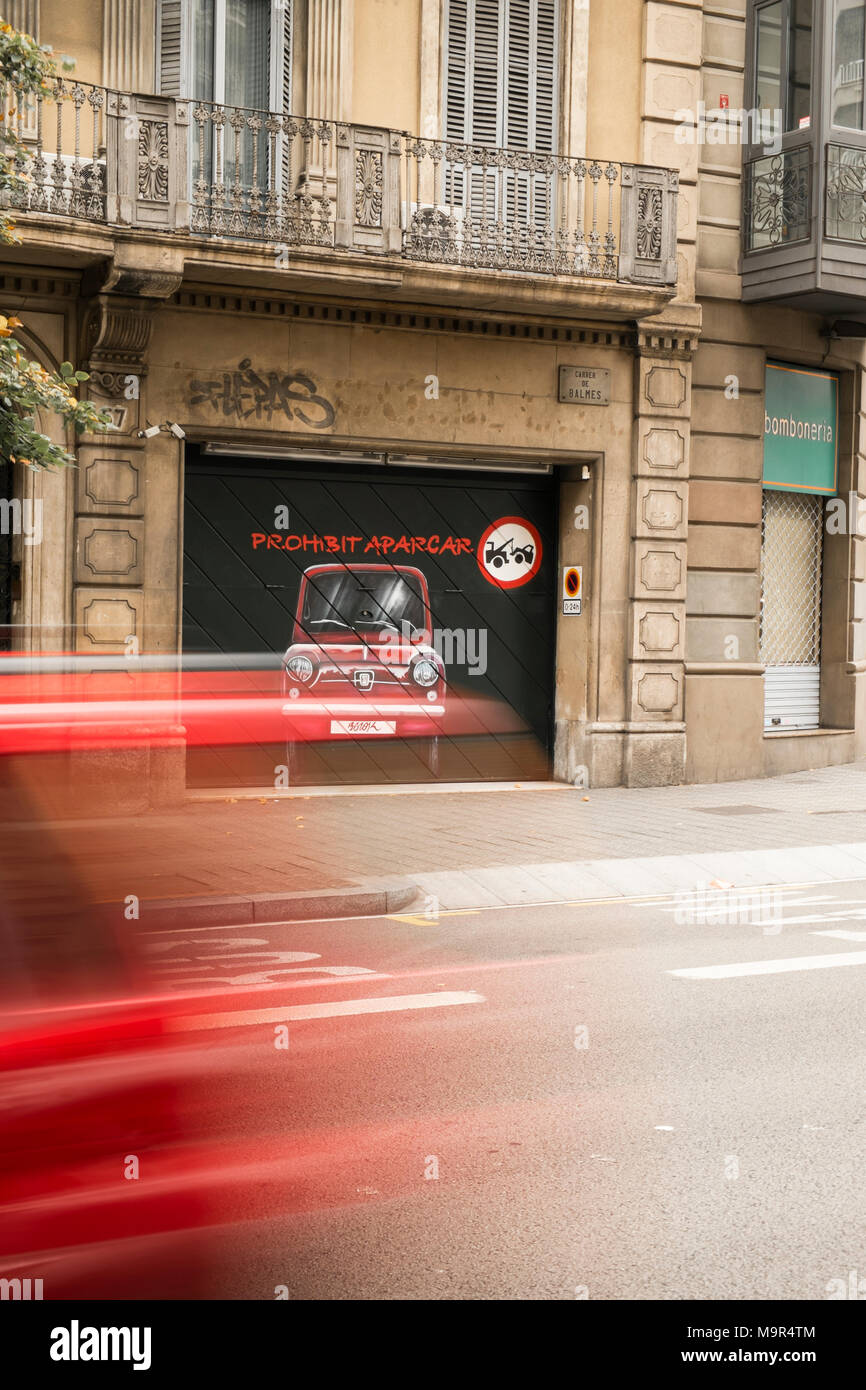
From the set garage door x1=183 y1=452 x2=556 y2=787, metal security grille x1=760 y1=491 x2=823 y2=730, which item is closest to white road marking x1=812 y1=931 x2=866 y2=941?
garage door x1=183 y1=452 x2=556 y2=787

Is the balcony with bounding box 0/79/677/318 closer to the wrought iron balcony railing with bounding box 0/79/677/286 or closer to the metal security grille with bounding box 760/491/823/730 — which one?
the wrought iron balcony railing with bounding box 0/79/677/286

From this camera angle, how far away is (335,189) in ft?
46.9

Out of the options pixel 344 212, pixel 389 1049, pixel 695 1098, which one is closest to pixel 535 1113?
pixel 695 1098

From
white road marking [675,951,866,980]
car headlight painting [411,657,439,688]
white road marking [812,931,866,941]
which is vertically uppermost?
car headlight painting [411,657,439,688]

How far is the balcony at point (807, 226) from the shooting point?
53.4 feet

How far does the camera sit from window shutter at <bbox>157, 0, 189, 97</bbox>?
14.2 meters

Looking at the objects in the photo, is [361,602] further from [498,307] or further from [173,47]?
[173,47]

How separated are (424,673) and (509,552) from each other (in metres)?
1.64

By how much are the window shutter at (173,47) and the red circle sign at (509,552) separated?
17.6ft

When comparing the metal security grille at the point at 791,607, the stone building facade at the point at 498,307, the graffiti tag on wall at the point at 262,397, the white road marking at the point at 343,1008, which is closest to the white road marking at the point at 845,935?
the white road marking at the point at 343,1008

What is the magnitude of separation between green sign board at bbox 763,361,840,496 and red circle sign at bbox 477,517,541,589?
3.00 meters

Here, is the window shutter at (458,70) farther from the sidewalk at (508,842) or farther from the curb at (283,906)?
the curb at (283,906)

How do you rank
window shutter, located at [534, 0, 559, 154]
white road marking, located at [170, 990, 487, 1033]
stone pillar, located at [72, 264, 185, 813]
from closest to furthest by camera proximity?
white road marking, located at [170, 990, 487, 1033]
stone pillar, located at [72, 264, 185, 813]
window shutter, located at [534, 0, 559, 154]

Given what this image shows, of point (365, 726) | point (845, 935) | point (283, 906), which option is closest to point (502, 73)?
point (365, 726)
